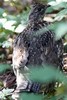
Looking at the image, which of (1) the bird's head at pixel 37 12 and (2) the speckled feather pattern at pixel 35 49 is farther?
(1) the bird's head at pixel 37 12

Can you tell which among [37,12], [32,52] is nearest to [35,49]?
[32,52]

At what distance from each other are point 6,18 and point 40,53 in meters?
1.54

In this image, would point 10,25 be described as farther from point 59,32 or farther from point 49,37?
point 59,32

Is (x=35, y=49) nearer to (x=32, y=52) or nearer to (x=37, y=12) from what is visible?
(x=32, y=52)

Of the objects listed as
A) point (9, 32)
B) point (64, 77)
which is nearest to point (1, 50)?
point (9, 32)

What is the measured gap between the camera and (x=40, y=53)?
3734mm

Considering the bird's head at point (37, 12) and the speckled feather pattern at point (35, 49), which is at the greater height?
the bird's head at point (37, 12)

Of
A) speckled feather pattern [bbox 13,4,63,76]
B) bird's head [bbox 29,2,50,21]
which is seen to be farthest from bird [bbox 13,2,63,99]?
bird's head [bbox 29,2,50,21]

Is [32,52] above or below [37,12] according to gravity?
below

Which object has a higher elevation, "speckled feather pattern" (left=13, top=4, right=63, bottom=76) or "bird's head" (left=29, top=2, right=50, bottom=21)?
"bird's head" (left=29, top=2, right=50, bottom=21)

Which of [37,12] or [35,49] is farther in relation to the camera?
[37,12]

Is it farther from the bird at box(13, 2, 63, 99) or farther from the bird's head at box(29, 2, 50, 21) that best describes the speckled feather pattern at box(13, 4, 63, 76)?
the bird's head at box(29, 2, 50, 21)

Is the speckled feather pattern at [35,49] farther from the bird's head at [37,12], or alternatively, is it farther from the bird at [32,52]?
the bird's head at [37,12]

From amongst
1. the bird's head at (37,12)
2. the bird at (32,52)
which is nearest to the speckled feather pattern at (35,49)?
the bird at (32,52)
